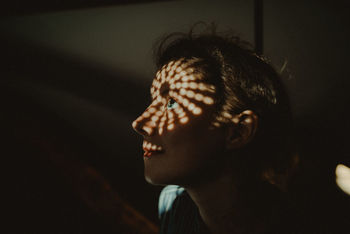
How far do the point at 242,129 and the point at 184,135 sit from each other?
0.23m

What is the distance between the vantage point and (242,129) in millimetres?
888

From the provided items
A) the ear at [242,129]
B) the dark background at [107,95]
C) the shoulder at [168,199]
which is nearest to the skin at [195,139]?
the ear at [242,129]

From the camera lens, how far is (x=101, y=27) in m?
1.63

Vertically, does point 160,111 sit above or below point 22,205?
above

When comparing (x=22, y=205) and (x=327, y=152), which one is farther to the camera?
(x=22, y=205)

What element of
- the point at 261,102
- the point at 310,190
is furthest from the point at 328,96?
the point at 261,102

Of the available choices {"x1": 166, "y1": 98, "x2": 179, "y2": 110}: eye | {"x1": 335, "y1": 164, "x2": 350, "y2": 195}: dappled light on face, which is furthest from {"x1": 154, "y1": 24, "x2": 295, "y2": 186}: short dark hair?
{"x1": 335, "y1": 164, "x2": 350, "y2": 195}: dappled light on face

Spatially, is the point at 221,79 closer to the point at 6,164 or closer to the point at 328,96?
the point at 328,96

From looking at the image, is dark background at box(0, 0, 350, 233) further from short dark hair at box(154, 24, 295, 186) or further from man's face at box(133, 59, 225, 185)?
man's face at box(133, 59, 225, 185)

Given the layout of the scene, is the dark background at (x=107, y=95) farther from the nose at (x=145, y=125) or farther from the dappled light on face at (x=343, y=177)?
the nose at (x=145, y=125)

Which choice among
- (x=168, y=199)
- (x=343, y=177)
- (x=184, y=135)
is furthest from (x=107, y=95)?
(x=343, y=177)

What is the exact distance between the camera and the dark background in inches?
50.3

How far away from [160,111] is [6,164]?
1.82m

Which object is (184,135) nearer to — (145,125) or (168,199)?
(145,125)
